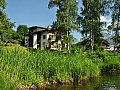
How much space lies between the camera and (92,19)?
6425 centimetres

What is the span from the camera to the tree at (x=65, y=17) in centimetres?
5703

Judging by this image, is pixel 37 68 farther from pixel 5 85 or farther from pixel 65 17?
pixel 65 17

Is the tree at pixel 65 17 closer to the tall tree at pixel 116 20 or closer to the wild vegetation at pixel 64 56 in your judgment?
the wild vegetation at pixel 64 56

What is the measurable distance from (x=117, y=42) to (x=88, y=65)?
37259 millimetres

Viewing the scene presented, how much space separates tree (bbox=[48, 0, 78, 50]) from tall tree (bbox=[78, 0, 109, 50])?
5187 mm

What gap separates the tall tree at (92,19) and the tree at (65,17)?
204 inches

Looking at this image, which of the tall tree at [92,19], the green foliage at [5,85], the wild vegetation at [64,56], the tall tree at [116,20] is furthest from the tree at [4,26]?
the green foliage at [5,85]

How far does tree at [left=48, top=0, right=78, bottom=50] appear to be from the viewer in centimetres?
5703

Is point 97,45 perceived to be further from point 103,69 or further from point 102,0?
point 103,69

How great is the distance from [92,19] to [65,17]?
8770 mm

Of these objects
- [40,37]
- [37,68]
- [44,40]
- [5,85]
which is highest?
[40,37]

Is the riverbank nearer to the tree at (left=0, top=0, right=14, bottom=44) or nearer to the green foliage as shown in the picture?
the green foliage

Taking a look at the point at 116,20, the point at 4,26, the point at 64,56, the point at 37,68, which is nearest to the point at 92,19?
the point at 116,20

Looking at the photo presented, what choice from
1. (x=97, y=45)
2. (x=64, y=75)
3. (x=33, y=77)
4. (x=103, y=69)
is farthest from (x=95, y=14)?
(x=33, y=77)
